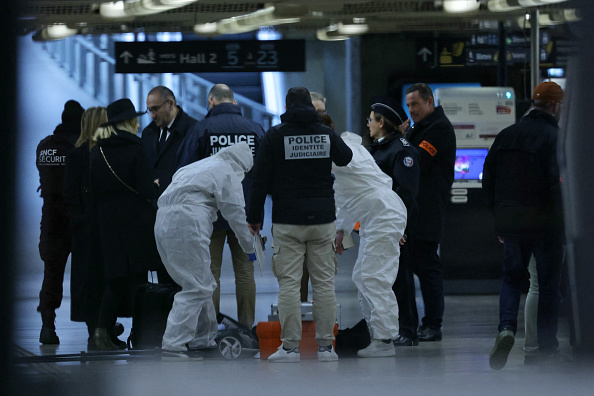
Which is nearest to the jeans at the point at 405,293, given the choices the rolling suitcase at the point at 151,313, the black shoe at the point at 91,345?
the rolling suitcase at the point at 151,313

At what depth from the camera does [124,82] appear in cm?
1089

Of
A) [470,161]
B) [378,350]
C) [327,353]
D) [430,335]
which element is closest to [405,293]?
[430,335]

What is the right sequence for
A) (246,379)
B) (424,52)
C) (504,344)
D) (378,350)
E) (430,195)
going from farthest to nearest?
(424,52) → (430,195) → (378,350) → (504,344) → (246,379)

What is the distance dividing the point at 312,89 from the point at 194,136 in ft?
14.9

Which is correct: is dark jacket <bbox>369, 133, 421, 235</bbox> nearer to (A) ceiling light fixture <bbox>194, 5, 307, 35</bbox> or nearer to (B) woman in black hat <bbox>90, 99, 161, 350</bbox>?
(B) woman in black hat <bbox>90, 99, 161, 350</bbox>

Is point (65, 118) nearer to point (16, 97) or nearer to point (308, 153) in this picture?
point (308, 153)

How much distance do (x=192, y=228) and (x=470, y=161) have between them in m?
4.03

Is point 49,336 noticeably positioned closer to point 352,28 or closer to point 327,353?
point 327,353

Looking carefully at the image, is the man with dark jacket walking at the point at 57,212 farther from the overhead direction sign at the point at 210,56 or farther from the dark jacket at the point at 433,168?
the dark jacket at the point at 433,168

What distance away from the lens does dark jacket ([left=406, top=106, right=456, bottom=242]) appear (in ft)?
19.4

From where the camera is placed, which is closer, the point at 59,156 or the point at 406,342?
the point at 406,342

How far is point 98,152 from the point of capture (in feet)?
17.9

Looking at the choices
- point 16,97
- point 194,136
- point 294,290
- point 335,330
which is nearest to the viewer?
point 16,97

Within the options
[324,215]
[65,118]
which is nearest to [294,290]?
[324,215]
